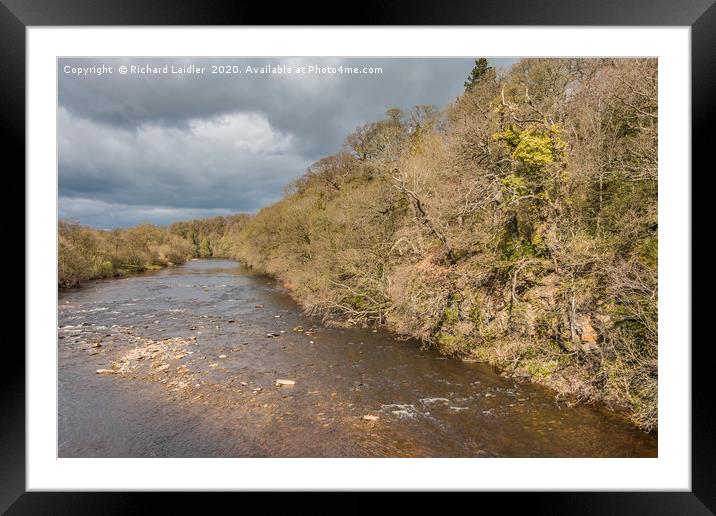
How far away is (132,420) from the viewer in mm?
5898

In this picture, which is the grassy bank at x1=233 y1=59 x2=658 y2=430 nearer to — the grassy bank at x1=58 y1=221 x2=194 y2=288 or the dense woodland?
the dense woodland

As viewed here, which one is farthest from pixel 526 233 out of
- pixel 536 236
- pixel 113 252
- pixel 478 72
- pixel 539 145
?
pixel 113 252

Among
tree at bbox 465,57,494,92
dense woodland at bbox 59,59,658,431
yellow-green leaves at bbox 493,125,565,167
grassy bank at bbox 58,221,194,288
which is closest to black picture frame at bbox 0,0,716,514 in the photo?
dense woodland at bbox 59,59,658,431

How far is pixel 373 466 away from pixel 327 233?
36.7 feet

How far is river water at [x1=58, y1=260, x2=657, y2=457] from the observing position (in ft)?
16.7

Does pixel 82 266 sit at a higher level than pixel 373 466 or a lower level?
higher

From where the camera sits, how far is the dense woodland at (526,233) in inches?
229

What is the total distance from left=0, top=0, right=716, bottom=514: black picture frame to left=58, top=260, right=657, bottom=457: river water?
1.37 metres

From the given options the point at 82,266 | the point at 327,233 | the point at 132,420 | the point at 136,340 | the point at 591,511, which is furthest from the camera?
the point at 82,266
